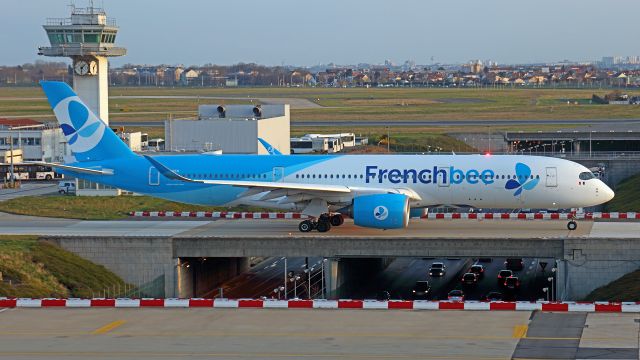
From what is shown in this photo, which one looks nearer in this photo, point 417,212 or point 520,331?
point 520,331

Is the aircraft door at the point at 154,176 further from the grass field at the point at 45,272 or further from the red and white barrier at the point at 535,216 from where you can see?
the red and white barrier at the point at 535,216

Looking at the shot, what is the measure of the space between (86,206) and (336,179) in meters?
25.1

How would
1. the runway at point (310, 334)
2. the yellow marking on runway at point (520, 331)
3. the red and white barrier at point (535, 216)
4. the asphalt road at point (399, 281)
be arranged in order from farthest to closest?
the red and white barrier at point (535, 216) < the asphalt road at point (399, 281) < the yellow marking on runway at point (520, 331) < the runway at point (310, 334)

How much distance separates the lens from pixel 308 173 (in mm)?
57688

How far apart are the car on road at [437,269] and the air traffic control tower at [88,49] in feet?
100

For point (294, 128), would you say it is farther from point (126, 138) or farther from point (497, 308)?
point (497, 308)

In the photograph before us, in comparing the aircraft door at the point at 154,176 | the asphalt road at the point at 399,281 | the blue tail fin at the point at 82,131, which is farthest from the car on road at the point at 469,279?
the blue tail fin at the point at 82,131

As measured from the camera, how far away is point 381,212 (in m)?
54.4

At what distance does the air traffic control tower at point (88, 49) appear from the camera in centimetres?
8512

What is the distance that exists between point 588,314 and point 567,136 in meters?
96.1

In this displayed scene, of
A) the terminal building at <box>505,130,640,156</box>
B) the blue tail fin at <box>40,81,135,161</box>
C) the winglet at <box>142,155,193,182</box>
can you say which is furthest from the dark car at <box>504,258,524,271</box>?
the terminal building at <box>505,130,640,156</box>

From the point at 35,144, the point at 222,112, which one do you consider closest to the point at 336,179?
the point at 222,112

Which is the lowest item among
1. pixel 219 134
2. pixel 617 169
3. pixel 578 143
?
pixel 617 169

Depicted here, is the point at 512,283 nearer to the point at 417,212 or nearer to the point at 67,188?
the point at 417,212
